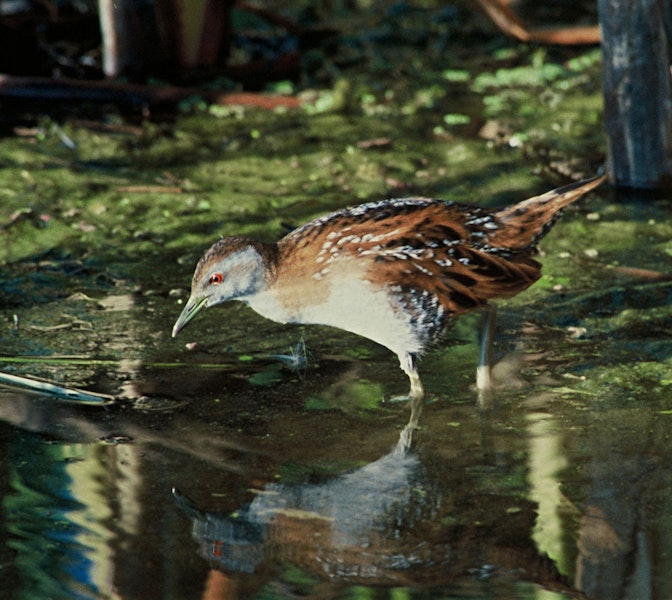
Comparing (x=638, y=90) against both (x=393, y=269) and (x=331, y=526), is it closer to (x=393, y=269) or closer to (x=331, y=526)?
(x=393, y=269)

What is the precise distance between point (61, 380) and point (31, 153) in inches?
118

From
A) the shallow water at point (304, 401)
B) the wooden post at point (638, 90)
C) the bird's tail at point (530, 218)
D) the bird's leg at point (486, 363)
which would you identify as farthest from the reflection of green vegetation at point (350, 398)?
the wooden post at point (638, 90)

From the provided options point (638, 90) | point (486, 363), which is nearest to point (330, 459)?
point (486, 363)

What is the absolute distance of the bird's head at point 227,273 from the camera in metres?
4.98

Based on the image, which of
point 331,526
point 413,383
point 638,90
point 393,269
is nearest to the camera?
point 331,526

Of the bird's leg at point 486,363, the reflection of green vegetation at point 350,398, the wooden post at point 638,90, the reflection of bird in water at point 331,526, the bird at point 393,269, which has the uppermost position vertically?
the wooden post at point 638,90

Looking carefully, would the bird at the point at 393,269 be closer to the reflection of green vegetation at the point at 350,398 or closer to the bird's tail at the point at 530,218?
the bird's tail at the point at 530,218

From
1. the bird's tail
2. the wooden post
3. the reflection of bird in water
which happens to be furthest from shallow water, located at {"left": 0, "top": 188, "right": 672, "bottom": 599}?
the wooden post

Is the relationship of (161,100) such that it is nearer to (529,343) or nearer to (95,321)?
(95,321)

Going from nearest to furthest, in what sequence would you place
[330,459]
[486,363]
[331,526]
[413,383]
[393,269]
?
[331,526] < [330,459] < [393,269] < [413,383] < [486,363]

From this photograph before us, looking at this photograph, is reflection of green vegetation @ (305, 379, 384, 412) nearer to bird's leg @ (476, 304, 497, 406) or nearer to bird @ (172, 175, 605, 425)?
bird @ (172, 175, 605, 425)

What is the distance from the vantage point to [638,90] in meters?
6.94

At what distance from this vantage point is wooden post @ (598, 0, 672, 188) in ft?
22.3

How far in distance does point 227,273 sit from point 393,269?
74cm
